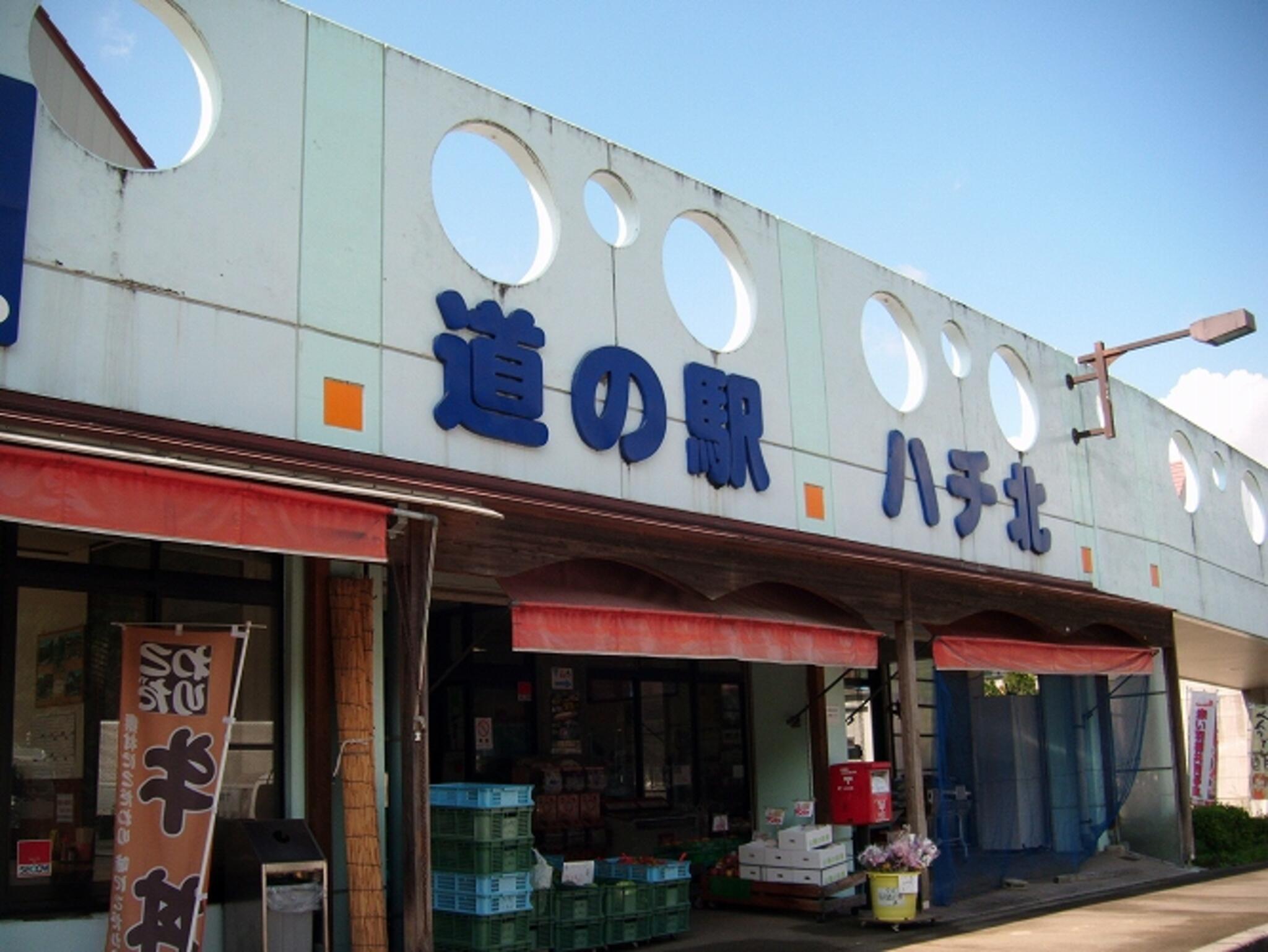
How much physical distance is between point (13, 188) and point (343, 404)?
2512 millimetres

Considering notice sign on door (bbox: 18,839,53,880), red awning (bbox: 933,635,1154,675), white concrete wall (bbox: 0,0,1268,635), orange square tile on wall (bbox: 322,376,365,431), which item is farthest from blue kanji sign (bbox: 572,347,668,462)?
notice sign on door (bbox: 18,839,53,880)

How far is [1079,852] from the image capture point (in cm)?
1678

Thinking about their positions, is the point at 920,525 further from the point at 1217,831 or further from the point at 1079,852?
the point at 1217,831

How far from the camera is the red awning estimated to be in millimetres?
13969

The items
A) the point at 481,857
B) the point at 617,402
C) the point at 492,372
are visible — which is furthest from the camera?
the point at 617,402

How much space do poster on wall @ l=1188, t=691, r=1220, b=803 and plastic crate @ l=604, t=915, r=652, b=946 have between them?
18.7m

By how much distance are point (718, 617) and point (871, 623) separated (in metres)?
2.50

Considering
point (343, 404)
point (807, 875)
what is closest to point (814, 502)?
point (807, 875)

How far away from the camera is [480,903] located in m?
9.84

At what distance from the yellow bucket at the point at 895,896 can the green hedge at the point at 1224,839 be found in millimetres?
8058

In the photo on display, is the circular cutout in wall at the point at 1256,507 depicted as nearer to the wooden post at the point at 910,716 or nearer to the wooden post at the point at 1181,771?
the wooden post at the point at 1181,771

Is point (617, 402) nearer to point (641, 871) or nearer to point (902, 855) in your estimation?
point (641, 871)

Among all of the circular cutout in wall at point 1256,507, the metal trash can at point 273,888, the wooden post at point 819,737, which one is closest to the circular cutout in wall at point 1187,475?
the circular cutout in wall at point 1256,507

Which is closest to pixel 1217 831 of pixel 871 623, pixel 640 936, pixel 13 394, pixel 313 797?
pixel 871 623
